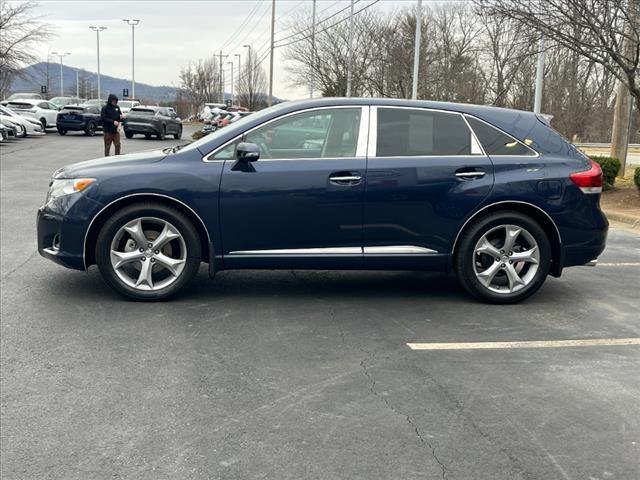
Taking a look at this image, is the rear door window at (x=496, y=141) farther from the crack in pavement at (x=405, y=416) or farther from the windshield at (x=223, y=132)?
the crack in pavement at (x=405, y=416)

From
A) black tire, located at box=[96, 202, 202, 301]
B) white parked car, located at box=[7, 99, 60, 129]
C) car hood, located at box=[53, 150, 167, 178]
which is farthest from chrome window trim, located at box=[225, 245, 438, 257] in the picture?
white parked car, located at box=[7, 99, 60, 129]

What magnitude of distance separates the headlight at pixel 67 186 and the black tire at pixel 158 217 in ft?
1.15

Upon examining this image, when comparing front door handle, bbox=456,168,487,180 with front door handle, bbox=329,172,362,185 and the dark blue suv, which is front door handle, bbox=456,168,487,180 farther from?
front door handle, bbox=329,172,362,185

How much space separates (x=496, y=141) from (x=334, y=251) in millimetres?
1711

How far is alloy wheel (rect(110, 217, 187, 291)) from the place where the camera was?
5.71m

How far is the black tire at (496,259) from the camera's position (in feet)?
19.4

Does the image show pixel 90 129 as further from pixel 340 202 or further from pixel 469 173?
pixel 469 173

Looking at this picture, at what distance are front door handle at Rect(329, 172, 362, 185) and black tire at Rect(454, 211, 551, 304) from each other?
104cm

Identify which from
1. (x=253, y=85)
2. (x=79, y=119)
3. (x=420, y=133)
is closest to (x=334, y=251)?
(x=420, y=133)

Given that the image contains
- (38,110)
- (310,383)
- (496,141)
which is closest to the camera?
(310,383)

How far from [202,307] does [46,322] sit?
47.0 inches

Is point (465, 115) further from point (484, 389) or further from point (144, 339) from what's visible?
point (144, 339)

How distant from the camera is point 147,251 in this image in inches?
226

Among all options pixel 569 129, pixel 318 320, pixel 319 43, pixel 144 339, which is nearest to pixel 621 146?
pixel 318 320
